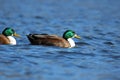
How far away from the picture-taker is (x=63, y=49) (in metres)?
18.3

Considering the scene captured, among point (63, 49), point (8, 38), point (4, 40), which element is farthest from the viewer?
point (8, 38)

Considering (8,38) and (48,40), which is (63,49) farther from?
(8,38)

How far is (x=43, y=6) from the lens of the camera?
36.6 metres

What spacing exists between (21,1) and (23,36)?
18.1 m

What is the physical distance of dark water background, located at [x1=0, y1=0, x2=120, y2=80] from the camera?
46.6 ft

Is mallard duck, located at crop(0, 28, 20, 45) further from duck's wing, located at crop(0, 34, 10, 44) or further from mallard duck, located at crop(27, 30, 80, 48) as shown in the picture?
mallard duck, located at crop(27, 30, 80, 48)

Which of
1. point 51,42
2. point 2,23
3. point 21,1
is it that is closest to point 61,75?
point 51,42

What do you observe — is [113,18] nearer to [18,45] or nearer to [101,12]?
[101,12]

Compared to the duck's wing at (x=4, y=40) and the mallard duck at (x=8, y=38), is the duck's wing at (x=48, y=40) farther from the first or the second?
the duck's wing at (x=4, y=40)

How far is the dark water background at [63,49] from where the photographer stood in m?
14.2

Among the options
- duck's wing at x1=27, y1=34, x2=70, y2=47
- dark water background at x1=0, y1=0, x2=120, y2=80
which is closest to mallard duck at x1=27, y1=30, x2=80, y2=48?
duck's wing at x1=27, y1=34, x2=70, y2=47

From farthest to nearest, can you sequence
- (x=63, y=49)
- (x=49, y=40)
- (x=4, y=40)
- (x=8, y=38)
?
1. (x=8, y=38)
2. (x=4, y=40)
3. (x=49, y=40)
4. (x=63, y=49)

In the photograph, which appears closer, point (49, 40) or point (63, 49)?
point (63, 49)

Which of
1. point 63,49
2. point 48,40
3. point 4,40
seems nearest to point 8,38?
point 4,40
